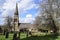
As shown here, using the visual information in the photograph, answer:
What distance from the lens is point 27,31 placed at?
6.88ft

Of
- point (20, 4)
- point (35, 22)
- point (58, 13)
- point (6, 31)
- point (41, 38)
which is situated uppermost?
point (20, 4)

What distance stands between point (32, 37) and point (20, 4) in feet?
1.91

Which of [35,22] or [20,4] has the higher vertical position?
[20,4]

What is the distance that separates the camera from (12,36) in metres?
2.06

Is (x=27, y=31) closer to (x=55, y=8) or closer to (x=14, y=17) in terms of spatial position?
(x=14, y=17)

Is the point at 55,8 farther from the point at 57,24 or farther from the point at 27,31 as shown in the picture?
the point at 27,31

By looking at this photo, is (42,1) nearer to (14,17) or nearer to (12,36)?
(14,17)

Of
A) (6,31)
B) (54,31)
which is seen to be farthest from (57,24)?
(6,31)

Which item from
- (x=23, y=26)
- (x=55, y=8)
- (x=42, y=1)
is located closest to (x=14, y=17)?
(x=23, y=26)

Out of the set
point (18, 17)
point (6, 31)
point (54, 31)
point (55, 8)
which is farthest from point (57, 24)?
point (6, 31)

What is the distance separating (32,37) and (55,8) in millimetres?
617

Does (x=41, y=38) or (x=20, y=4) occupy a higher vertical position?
(x=20, y=4)

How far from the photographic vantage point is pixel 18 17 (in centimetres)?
208

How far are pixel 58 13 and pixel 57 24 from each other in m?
0.19
